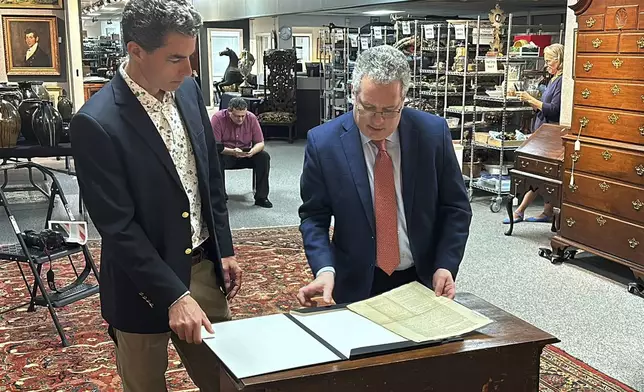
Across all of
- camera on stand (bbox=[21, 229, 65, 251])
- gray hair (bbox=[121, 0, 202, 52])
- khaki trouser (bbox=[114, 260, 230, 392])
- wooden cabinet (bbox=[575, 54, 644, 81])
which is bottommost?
camera on stand (bbox=[21, 229, 65, 251])

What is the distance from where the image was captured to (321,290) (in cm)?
198

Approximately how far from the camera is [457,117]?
334 inches

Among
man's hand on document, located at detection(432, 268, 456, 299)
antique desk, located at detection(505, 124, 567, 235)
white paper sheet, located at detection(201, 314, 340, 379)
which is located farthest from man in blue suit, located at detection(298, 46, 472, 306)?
antique desk, located at detection(505, 124, 567, 235)

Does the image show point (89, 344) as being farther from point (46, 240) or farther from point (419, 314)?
point (419, 314)

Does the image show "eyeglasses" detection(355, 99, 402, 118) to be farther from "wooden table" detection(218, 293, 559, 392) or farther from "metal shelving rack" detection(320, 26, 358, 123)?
"metal shelving rack" detection(320, 26, 358, 123)

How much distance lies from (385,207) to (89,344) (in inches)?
Result: 96.1

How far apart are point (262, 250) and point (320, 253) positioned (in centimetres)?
368

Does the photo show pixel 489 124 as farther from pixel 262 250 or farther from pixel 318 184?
pixel 318 184

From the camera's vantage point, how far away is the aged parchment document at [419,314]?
1.69 metres

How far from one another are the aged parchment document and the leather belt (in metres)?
0.49

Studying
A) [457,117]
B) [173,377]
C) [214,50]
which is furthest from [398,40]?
[214,50]

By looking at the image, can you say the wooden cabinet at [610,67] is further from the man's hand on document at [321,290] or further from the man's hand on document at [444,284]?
the man's hand on document at [321,290]

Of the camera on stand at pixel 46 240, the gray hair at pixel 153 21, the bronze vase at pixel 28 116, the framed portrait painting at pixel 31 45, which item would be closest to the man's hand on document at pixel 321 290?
the gray hair at pixel 153 21

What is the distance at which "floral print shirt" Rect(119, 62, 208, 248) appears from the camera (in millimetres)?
1854
